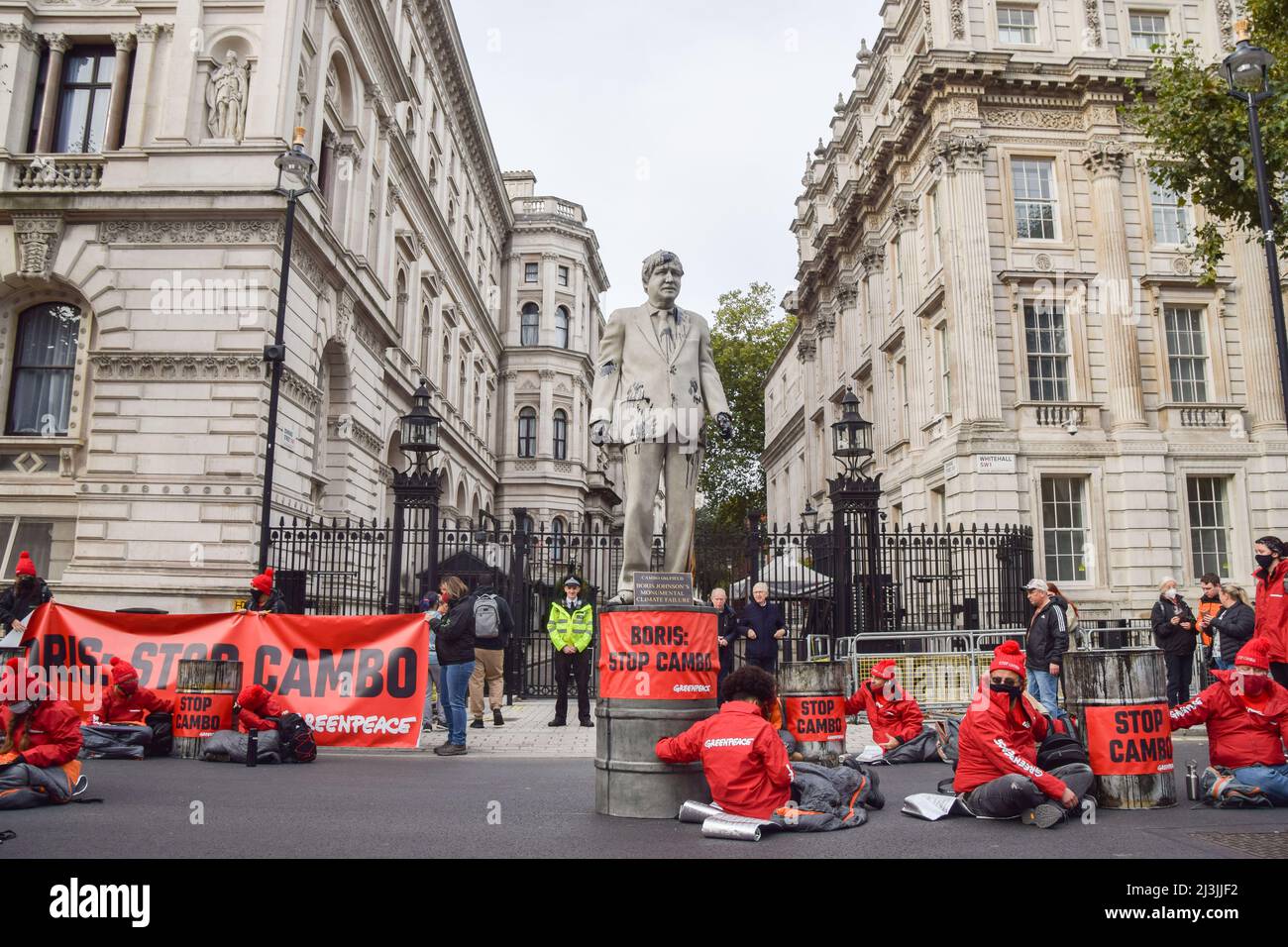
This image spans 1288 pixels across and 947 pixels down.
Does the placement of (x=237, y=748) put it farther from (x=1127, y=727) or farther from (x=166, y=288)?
(x=166, y=288)

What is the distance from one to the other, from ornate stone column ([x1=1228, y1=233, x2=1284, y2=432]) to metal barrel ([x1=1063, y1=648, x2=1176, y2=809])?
2096 centimetres

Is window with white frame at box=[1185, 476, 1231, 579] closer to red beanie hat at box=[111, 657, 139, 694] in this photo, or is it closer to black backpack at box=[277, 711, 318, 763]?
black backpack at box=[277, 711, 318, 763]

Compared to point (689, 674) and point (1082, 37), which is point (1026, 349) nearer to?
point (1082, 37)

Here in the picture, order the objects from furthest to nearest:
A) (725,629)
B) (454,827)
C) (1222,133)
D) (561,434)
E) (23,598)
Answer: (561,434), (1222,133), (725,629), (23,598), (454,827)

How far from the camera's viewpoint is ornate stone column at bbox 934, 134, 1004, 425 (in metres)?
24.4

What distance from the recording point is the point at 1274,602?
8.97 meters

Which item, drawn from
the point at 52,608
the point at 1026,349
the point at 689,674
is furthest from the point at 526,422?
the point at 689,674

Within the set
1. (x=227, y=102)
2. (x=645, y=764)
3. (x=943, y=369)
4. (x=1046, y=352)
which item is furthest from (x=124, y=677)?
(x=1046, y=352)

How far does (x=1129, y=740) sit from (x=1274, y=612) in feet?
9.48

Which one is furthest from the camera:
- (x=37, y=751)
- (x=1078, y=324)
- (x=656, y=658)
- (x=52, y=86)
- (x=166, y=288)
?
(x=1078, y=324)

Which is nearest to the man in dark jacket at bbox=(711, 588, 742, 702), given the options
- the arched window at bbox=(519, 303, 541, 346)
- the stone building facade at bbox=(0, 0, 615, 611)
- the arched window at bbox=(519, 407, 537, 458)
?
the stone building facade at bbox=(0, 0, 615, 611)

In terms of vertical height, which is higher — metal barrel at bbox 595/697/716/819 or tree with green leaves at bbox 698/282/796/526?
tree with green leaves at bbox 698/282/796/526

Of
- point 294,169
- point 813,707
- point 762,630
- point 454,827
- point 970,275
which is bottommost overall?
point 454,827

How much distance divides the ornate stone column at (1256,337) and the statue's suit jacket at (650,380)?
2262cm
